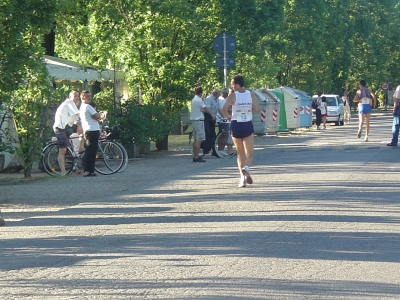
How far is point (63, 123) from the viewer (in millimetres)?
18219

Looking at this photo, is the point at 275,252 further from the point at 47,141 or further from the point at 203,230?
the point at 47,141

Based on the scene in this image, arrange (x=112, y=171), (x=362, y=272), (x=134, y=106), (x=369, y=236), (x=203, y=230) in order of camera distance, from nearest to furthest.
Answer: (x=362, y=272), (x=369, y=236), (x=203, y=230), (x=112, y=171), (x=134, y=106)

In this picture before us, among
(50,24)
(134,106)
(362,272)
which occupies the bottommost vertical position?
(362,272)

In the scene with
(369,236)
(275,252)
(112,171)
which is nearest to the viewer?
(275,252)

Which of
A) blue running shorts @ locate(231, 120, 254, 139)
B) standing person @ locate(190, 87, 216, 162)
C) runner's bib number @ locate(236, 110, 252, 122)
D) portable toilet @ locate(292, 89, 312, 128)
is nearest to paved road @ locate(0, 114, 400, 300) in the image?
blue running shorts @ locate(231, 120, 254, 139)

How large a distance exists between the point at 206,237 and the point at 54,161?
10.2 m

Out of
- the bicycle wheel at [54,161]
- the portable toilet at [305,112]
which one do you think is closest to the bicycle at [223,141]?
the bicycle wheel at [54,161]

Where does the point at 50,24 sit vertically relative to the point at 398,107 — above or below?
above

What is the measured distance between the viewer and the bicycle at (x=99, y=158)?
18.8m

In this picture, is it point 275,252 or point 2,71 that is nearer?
point 275,252

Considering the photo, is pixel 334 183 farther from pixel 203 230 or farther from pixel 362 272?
pixel 362 272

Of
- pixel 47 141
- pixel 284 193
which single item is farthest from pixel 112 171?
pixel 284 193

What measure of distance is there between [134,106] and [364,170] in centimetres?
857

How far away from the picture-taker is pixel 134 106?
2364 centimetres
